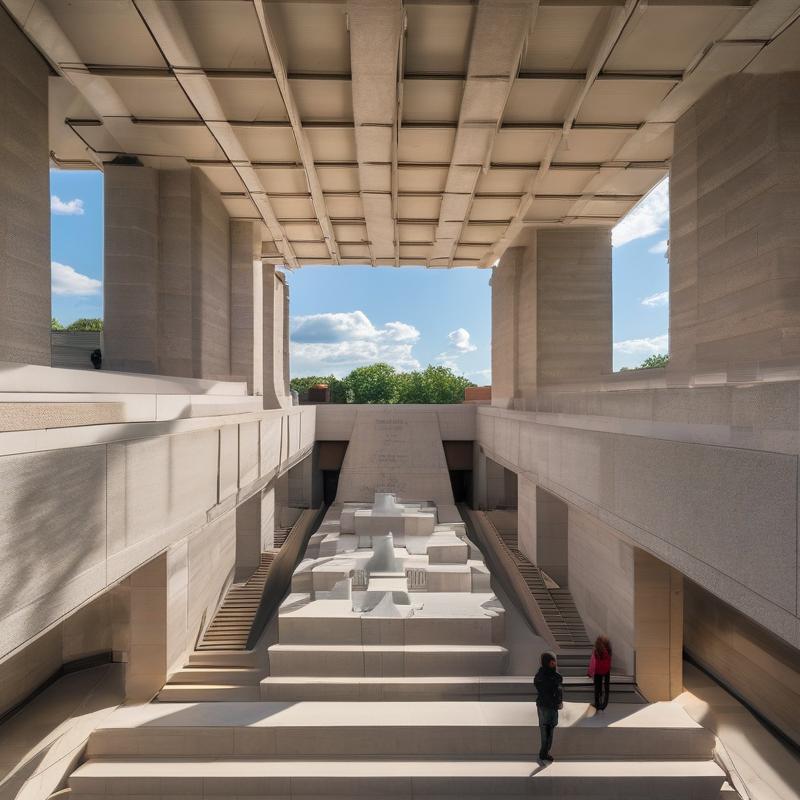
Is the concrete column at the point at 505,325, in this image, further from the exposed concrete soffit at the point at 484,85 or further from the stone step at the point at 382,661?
the stone step at the point at 382,661

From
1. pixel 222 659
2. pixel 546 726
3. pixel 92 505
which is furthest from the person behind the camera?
pixel 222 659

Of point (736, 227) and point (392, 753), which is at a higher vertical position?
point (736, 227)

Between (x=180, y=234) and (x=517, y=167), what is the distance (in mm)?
9263

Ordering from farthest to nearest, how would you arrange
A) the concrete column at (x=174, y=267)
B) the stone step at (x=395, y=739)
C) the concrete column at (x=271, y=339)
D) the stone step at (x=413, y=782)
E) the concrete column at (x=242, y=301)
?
the concrete column at (x=271, y=339)
the concrete column at (x=242, y=301)
the concrete column at (x=174, y=267)
the stone step at (x=395, y=739)
the stone step at (x=413, y=782)

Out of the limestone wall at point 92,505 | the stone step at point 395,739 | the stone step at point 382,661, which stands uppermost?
the limestone wall at point 92,505

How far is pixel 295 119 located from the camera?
11.2 meters

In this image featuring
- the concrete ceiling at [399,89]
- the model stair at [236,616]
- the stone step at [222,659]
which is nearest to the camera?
the concrete ceiling at [399,89]

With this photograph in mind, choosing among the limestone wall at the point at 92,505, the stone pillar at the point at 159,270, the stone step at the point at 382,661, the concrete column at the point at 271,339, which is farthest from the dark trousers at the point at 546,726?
the concrete column at the point at 271,339

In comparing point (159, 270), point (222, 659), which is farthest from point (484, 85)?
point (222, 659)

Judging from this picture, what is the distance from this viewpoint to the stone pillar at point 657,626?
36.5 ft

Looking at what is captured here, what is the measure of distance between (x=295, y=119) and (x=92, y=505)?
8974mm

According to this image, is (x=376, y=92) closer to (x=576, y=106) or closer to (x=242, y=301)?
(x=576, y=106)

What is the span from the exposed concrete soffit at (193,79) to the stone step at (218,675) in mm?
12239

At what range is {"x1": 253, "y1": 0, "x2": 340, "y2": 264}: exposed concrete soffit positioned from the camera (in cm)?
844
